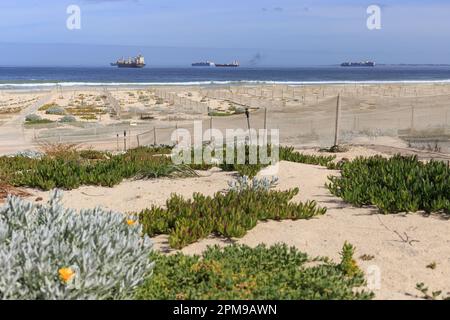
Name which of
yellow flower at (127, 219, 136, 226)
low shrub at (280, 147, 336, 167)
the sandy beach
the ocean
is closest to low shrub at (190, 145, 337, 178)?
low shrub at (280, 147, 336, 167)

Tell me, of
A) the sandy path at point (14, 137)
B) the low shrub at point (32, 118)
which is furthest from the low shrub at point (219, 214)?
the low shrub at point (32, 118)

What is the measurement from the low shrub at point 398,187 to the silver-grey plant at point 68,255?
4.22 metres

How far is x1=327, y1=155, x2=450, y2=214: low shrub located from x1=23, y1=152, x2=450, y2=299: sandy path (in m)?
0.18

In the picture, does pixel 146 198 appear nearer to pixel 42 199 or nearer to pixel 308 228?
pixel 42 199

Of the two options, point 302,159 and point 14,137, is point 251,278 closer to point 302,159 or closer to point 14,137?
point 302,159

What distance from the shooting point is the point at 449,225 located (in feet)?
24.1

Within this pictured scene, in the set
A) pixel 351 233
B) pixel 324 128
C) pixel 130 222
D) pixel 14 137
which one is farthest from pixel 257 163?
pixel 14 137

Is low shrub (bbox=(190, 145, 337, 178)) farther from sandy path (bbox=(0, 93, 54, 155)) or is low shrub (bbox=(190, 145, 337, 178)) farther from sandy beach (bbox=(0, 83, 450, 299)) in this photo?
sandy path (bbox=(0, 93, 54, 155))

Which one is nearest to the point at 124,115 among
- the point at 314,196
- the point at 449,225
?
the point at 314,196

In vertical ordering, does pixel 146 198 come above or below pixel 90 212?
below

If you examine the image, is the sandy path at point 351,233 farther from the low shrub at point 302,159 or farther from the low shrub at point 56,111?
the low shrub at point 56,111

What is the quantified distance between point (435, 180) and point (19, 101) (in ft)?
145

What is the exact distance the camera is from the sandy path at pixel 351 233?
5.69m

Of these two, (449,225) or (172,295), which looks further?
(449,225)
